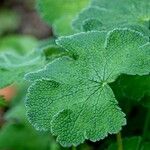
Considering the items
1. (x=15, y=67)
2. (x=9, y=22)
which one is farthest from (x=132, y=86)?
(x=9, y=22)

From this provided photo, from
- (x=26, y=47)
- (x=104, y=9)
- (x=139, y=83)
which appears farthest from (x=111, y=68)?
(x=26, y=47)

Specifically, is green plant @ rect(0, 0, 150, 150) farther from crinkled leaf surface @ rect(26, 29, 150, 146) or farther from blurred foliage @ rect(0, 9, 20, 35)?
blurred foliage @ rect(0, 9, 20, 35)

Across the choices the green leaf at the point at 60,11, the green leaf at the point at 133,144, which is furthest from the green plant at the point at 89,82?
the green leaf at the point at 60,11

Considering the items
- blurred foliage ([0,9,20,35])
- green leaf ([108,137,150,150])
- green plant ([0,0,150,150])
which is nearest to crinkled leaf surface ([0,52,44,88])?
green plant ([0,0,150,150])

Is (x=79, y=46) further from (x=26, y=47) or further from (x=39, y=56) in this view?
(x=26, y=47)

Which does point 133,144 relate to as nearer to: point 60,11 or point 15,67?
point 15,67
